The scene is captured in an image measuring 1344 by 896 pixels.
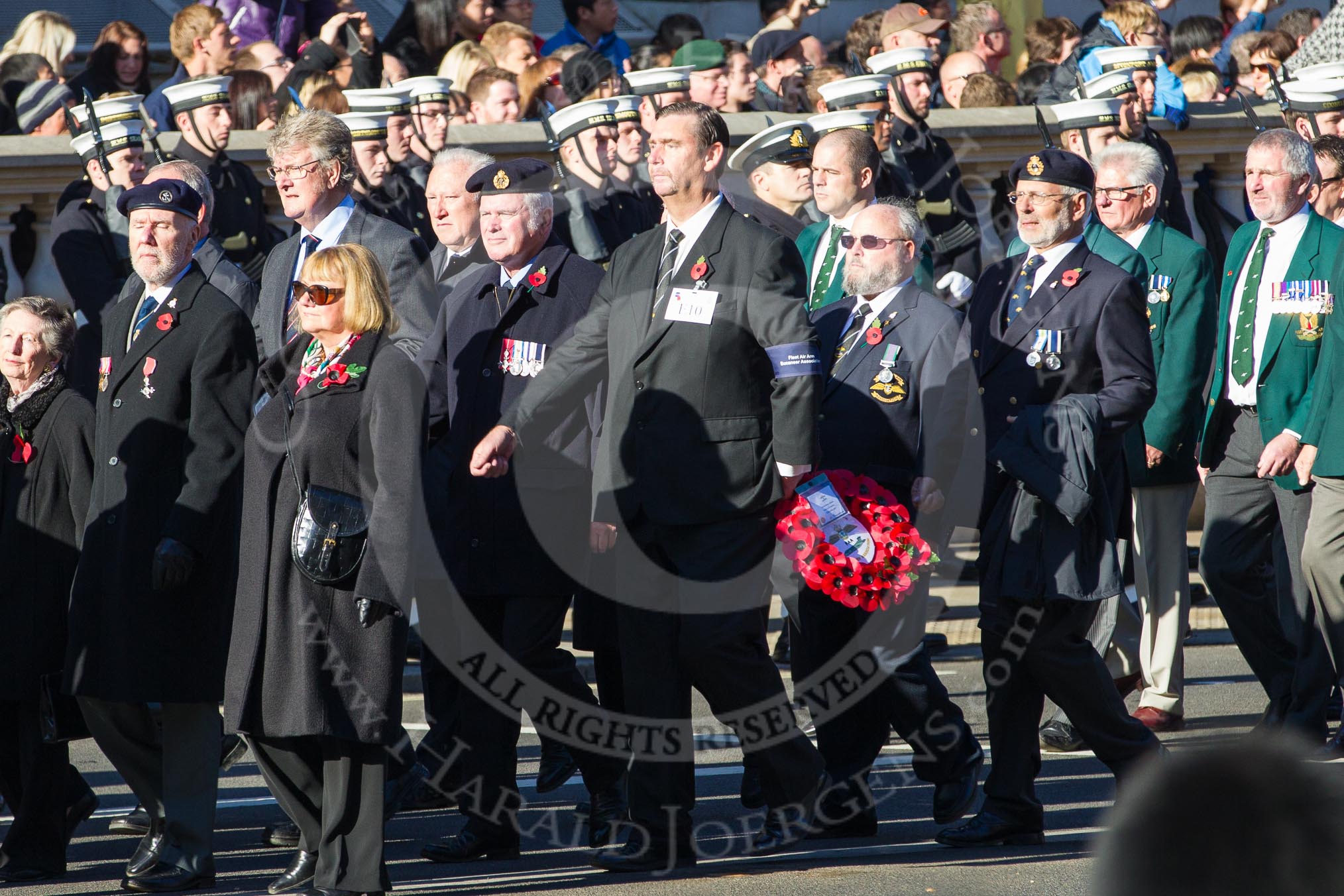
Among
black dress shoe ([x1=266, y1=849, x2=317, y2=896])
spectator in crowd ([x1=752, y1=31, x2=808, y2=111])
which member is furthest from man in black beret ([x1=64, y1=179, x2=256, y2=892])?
spectator in crowd ([x1=752, y1=31, x2=808, y2=111])

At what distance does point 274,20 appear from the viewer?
1184cm

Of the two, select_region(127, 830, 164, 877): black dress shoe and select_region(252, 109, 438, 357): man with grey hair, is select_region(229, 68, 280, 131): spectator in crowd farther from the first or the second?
select_region(127, 830, 164, 877): black dress shoe

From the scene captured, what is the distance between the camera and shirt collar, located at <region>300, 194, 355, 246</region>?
6.49 meters

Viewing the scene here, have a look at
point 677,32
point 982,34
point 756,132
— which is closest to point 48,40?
point 756,132

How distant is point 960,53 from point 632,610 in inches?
270

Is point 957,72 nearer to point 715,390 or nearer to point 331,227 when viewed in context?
point 331,227

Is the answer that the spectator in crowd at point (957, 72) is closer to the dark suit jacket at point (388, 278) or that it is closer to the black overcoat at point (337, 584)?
the dark suit jacket at point (388, 278)

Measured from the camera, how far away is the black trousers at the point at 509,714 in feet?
18.8

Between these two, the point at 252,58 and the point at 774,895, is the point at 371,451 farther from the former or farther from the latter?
the point at 252,58

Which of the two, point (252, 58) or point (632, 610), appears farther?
point (252, 58)

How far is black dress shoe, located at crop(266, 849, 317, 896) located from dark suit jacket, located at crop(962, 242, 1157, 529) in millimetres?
2318

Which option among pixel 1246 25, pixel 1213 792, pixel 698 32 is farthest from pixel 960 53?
pixel 1213 792

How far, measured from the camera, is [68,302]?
8922 mm

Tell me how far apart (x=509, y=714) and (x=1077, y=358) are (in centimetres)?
208
